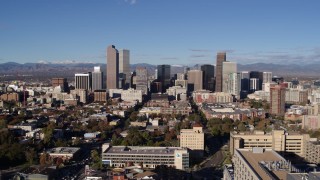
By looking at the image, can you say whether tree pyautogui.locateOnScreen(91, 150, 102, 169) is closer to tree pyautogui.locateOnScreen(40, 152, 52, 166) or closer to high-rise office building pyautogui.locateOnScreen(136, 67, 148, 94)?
tree pyautogui.locateOnScreen(40, 152, 52, 166)

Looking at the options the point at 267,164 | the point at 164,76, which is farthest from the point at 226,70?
the point at 267,164

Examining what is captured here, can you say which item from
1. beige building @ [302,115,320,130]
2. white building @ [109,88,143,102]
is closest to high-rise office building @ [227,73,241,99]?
white building @ [109,88,143,102]

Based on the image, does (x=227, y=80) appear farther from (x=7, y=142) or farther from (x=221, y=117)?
(x=7, y=142)

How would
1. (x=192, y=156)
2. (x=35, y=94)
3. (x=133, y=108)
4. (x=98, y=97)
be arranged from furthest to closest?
(x=35, y=94)
(x=98, y=97)
(x=133, y=108)
(x=192, y=156)

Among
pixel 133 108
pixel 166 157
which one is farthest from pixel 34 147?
pixel 133 108

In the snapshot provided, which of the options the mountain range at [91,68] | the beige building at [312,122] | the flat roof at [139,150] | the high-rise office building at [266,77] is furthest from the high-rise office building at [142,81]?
the mountain range at [91,68]

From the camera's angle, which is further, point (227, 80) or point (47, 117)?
point (227, 80)
